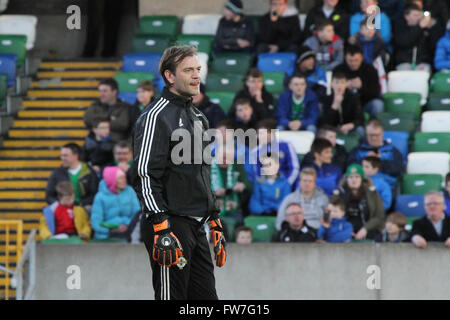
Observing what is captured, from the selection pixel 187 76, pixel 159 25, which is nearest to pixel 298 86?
pixel 159 25

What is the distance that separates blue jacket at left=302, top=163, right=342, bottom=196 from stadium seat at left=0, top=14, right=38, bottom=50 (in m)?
5.29

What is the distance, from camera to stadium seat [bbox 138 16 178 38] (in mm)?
16109

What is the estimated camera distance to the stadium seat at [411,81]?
564 inches

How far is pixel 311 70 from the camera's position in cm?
1429

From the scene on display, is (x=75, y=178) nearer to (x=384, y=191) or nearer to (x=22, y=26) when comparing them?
(x=384, y=191)

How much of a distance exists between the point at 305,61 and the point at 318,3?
236 centimetres

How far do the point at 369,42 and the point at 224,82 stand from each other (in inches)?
70.5

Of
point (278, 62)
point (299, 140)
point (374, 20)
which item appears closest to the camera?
point (299, 140)

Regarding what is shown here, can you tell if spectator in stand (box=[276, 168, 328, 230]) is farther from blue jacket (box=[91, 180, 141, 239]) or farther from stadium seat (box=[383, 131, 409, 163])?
stadium seat (box=[383, 131, 409, 163])

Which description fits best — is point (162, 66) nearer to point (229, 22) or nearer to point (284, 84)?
point (284, 84)

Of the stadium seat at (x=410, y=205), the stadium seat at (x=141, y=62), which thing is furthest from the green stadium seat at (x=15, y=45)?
the stadium seat at (x=410, y=205)

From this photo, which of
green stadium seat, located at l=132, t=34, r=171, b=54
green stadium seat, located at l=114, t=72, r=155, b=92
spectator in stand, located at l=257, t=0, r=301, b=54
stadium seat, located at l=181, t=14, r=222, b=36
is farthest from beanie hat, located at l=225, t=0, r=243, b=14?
green stadium seat, located at l=114, t=72, r=155, b=92

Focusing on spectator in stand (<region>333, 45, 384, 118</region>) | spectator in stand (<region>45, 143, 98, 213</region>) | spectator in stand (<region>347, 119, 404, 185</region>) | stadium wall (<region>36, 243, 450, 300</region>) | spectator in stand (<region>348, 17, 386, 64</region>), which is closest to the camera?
stadium wall (<region>36, 243, 450, 300</region>)
